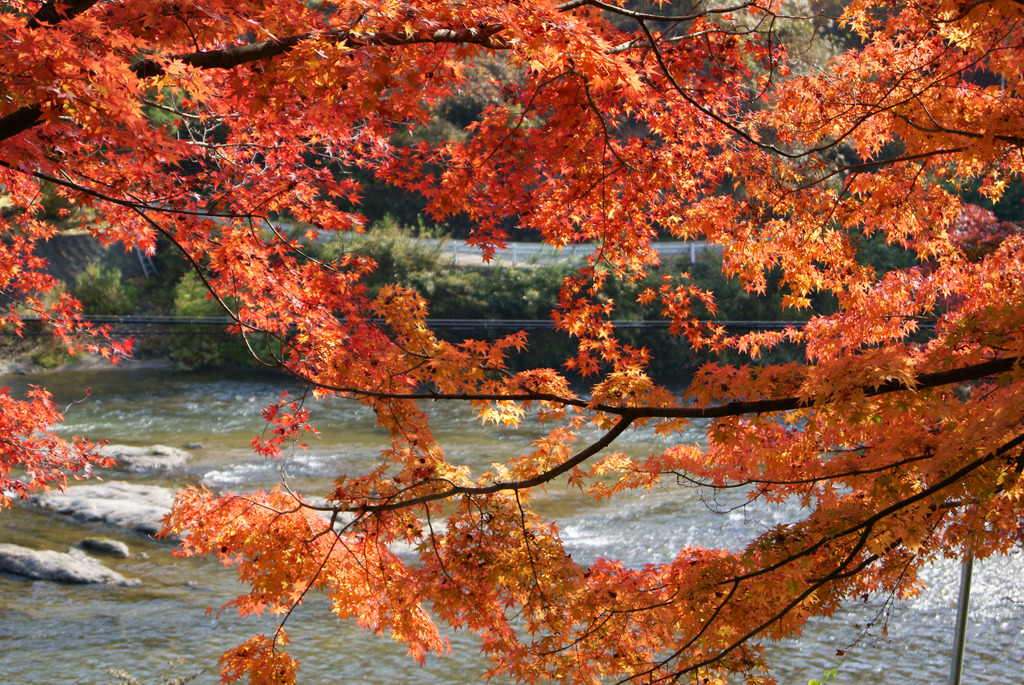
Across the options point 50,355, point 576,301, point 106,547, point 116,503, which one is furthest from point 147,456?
point 576,301

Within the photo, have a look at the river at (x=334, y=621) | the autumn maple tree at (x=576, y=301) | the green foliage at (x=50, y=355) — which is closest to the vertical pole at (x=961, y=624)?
the river at (x=334, y=621)

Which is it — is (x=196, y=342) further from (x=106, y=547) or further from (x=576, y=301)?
(x=576, y=301)

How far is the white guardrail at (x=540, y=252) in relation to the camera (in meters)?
18.9

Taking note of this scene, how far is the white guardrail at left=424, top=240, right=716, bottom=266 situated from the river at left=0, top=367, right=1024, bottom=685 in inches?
333

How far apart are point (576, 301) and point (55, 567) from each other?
6236 mm

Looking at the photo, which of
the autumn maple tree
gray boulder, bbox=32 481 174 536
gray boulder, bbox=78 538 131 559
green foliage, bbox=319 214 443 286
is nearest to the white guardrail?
green foliage, bbox=319 214 443 286

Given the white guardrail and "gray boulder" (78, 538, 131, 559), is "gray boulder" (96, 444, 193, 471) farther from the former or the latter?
the white guardrail

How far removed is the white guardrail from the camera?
62.0 feet

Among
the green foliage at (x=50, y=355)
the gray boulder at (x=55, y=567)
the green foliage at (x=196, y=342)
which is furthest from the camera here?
the green foliage at (x=196, y=342)

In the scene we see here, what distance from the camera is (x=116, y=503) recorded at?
9773 mm

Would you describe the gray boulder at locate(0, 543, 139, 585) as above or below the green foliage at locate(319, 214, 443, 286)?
below

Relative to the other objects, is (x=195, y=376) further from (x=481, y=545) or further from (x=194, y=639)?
(x=481, y=545)

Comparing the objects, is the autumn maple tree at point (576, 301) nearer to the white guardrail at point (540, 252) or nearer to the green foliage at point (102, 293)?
the white guardrail at point (540, 252)

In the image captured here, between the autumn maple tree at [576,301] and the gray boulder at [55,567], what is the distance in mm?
2209
